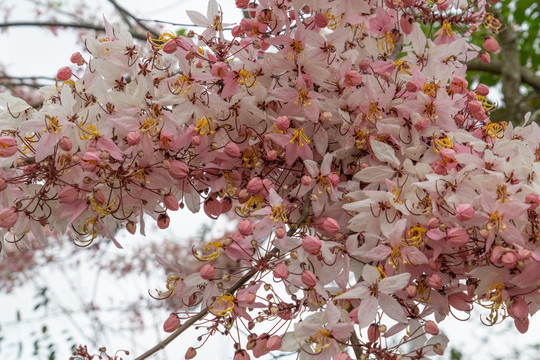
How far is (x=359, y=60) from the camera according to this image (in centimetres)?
100

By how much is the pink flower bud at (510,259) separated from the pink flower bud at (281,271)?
286 mm

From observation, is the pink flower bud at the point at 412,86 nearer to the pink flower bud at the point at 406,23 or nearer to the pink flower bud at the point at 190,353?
the pink flower bud at the point at 406,23

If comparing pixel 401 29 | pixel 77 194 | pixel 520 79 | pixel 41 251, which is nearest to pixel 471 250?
pixel 401 29

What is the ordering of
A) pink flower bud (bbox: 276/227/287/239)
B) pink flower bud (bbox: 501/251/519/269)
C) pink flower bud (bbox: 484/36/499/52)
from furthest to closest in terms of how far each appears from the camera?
1. pink flower bud (bbox: 484/36/499/52)
2. pink flower bud (bbox: 276/227/287/239)
3. pink flower bud (bbox: 501/251/519/269)

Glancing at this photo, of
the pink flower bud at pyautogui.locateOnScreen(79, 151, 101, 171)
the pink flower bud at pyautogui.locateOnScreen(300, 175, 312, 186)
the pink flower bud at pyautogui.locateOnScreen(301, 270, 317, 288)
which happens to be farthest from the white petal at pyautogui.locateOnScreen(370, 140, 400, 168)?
the pink flower bud at pyautogui.locateOnScreen(79, 151, 101, 171)

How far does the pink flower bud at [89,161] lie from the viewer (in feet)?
2.61

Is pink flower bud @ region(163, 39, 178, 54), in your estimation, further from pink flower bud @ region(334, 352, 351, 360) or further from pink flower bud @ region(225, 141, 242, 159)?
pink flower bud @ region(334, 352, 351, 360)

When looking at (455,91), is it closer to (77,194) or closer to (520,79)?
(77,194)

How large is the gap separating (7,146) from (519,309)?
2.53 ft

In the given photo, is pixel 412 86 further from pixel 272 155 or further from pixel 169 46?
pixel 169 46

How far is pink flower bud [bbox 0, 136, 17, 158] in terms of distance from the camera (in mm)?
836

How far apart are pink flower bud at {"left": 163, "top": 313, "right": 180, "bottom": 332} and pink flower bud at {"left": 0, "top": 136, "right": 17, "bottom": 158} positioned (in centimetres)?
35

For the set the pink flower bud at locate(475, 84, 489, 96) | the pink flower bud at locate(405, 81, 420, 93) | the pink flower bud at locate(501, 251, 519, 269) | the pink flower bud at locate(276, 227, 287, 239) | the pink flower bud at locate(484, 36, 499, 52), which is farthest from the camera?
the pink flower bud at locate(484, 36, 499, 52)

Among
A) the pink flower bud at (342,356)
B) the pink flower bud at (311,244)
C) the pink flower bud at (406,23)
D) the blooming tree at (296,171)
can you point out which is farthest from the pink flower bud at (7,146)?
the pink flower bud at (406,23)
